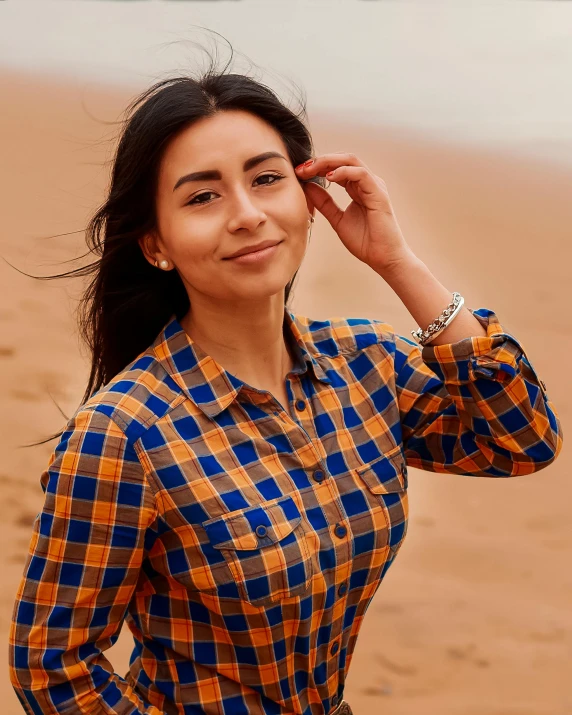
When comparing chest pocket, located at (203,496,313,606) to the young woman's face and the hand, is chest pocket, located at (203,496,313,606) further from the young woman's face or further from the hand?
the hand

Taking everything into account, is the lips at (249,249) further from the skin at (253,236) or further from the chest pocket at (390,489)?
the chest pocket at (390,489)

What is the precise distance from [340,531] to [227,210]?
2.08ft

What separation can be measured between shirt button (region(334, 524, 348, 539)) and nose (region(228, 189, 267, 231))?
0.58 metres

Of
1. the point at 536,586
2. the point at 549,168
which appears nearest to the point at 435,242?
the point at 549,168

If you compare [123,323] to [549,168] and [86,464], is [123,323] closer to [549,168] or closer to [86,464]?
[86,464]

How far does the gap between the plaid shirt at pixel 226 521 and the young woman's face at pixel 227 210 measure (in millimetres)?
182

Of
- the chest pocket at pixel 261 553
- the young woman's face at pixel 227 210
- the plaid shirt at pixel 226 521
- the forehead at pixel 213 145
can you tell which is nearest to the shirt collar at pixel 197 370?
the plaid shirt at pixel 226 521

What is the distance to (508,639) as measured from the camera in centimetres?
518

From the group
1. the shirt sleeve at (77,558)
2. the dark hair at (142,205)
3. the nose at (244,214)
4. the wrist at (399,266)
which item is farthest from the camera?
the wrist at (399,266)

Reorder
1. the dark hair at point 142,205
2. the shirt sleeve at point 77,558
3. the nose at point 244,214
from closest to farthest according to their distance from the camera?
the shirt sleeve at point 77,558
the nose at point 244,214
the dark hair at point 142,205

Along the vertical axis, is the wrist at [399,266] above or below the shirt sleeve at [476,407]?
above

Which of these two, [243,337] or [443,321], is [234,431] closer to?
[243,337]

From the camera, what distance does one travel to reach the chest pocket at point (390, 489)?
205 cm

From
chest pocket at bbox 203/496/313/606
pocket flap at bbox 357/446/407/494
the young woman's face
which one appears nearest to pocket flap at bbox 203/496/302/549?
chest pocket at bbox 203/496/313/606
